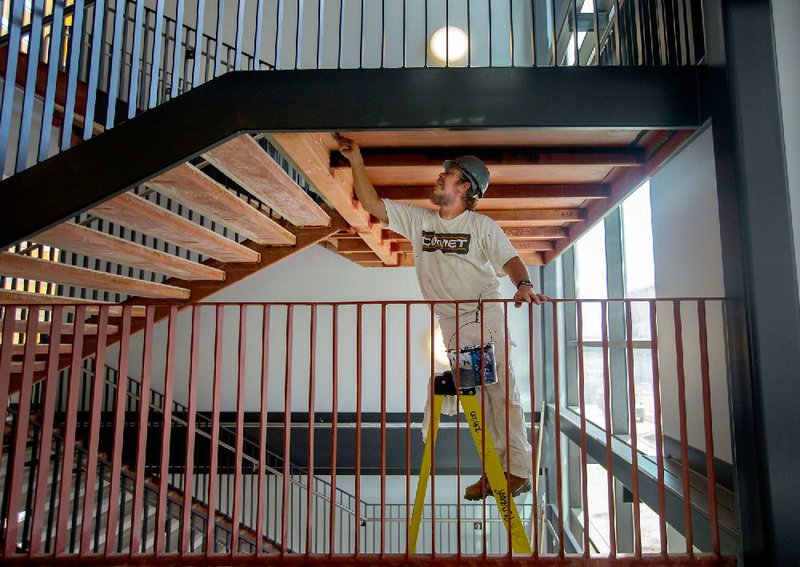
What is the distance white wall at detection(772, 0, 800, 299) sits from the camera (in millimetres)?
2332

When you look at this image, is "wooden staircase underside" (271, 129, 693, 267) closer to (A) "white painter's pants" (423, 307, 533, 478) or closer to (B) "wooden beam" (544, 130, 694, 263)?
(B) "wooden beam" (544, 130, 694, 263)

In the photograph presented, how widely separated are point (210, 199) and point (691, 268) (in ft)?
9.49

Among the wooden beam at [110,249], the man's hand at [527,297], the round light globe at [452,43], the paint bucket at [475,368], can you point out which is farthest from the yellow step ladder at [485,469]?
the round light globe at [452,43]

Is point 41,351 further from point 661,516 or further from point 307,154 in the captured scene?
point 661,516

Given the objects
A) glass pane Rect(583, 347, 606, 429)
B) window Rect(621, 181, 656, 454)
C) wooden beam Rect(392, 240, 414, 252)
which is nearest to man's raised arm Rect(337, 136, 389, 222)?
window Rect(621, 181, 656, 454)

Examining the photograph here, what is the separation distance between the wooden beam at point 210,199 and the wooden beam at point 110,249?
0.45m

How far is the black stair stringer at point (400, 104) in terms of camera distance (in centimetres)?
253

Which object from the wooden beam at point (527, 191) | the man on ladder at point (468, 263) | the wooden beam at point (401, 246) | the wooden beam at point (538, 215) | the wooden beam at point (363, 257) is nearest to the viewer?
the man on ladder at point (468, 263)

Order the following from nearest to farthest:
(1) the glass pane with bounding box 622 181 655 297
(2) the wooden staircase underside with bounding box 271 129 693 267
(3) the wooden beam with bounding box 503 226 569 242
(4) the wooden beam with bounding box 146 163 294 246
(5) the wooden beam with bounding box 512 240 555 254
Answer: (4) the wooden beam with bounding box 146 163 294 246
(2) the wooden staircase underside with bounding box 271 129 693 267
(1) the glass pane with bounding box 622 181 655 297
(3) the wooden beam with bounding box 503 226 569 242
(5) the wooden beam with bounding box 512 240 555 254

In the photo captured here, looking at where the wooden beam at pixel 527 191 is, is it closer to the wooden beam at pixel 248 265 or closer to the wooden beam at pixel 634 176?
the wooden beam at pixel 634 176

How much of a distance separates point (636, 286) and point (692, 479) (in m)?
2.16

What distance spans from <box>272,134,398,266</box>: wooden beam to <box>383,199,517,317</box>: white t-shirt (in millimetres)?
581

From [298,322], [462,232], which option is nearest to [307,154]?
[462,232]

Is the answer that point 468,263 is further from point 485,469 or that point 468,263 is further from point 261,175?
point 261,175
